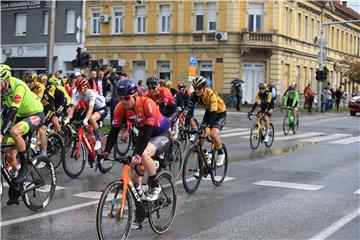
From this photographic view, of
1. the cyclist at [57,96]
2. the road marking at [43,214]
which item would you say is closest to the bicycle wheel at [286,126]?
the cyclist at [57,96]

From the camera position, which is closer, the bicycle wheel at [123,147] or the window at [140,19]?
the bicycle wheel at [123,147]

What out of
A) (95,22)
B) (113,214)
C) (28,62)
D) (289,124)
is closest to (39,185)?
(113,214)

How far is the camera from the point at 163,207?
6.68 m

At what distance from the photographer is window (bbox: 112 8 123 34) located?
153 ft

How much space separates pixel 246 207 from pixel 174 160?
2.73 m

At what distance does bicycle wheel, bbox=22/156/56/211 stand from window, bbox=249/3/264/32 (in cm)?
3662

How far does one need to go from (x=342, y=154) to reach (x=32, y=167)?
997 centimetres

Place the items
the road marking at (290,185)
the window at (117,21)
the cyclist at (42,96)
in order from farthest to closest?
the window at (117,21)
the cyclist at (42,96)
the road marking at (290,185)

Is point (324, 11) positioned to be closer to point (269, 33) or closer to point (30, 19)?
point (269, 33)

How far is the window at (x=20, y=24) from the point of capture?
45969 millimetres

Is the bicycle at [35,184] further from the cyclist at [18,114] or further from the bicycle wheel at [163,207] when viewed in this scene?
the bicycle wheel at [163,207]

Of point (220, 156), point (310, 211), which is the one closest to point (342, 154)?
point (220, 156)

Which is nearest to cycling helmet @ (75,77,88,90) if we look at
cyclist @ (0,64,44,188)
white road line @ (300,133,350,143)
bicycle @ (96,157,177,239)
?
cyclist @ (0,64,44,188)

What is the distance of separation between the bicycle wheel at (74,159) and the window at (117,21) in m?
37.5
